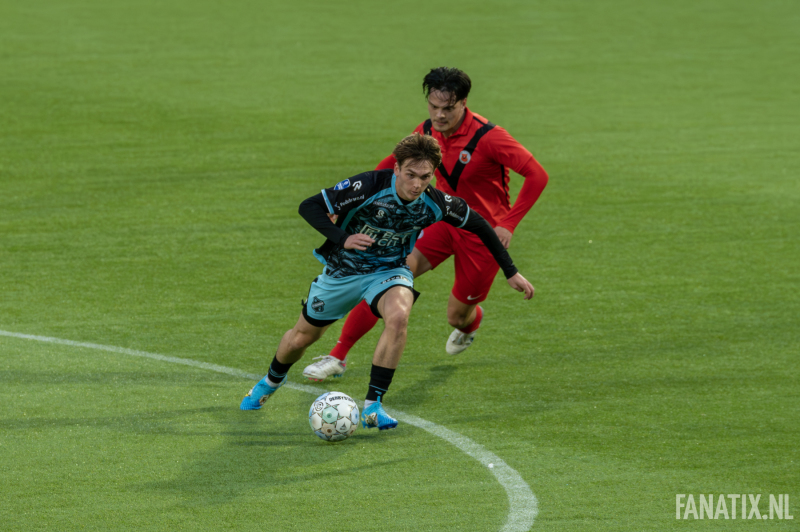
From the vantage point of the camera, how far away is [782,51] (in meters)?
22.4

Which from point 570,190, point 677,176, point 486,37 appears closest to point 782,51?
point 486,37

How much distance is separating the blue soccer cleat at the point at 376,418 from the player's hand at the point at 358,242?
3.33ft

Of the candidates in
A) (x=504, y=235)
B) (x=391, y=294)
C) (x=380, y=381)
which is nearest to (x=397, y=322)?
(x=391, y=294)

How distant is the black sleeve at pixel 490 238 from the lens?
675cm

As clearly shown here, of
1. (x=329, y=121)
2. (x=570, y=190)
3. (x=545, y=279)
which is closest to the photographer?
(x=545, y=279)

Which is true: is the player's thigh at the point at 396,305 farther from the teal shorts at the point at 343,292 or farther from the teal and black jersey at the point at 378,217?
the teal and black jersey at the point at 378,217

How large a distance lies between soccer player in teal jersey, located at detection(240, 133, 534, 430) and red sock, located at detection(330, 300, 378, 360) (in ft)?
2.66

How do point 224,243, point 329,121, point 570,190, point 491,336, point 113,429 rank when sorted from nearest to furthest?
point 113,429 → point 491,336 → point 224,243 → point 570,190 → point 329,121

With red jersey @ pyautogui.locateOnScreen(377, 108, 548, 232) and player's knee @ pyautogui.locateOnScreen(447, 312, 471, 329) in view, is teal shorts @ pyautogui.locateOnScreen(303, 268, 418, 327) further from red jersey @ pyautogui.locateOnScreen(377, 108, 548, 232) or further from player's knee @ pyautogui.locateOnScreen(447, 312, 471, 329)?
player's knee @ pyautogui.locateOnScreen(447, 312, 471, 329)

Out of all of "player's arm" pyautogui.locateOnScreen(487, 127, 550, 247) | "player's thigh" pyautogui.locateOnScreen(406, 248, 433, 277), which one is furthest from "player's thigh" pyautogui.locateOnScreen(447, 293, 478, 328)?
"player's arm" pyautogui.locateOnScreen(487, 127, 550, 247)

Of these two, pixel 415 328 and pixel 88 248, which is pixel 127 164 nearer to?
pixel 88 248

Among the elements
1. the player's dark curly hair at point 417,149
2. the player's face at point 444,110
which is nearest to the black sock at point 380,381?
the player's dark curly hair at point 417,149

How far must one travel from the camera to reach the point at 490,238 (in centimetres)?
679

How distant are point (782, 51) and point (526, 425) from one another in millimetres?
18413
